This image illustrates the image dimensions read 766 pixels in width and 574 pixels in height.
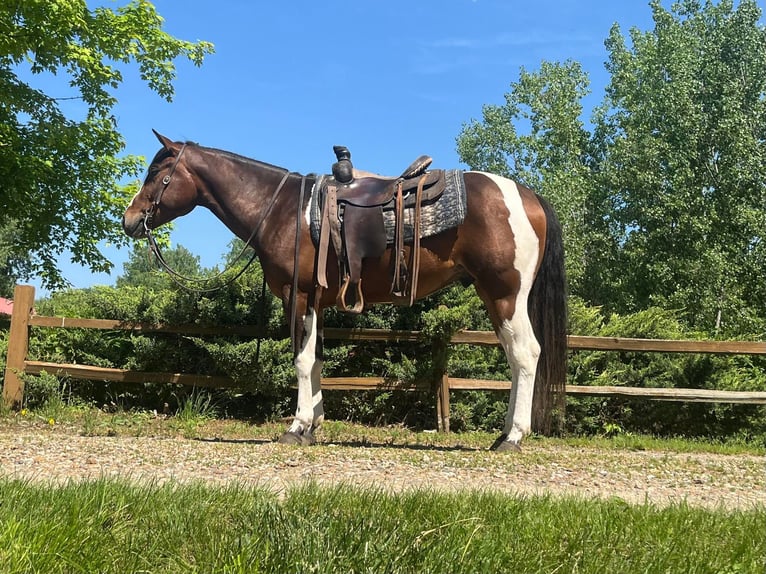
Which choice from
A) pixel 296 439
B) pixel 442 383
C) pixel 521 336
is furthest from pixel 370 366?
pixel 521 336

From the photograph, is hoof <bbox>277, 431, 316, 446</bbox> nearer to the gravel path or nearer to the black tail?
the gravel path

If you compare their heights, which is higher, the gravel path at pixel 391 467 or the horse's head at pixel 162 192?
the horse's head at pixel 162 192

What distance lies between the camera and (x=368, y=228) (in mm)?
5637

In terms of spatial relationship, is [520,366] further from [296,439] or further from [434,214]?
[296,439]

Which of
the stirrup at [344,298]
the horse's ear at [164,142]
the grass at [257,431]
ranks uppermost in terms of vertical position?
the horse's ear at [164,142]

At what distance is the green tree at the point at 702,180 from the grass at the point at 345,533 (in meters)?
18.2

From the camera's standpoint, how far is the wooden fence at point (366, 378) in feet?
23.6

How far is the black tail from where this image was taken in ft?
19.5

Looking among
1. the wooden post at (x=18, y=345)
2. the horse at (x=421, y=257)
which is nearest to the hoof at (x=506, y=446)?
the horse at (x=421, y=257)

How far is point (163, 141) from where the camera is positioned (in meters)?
6.18

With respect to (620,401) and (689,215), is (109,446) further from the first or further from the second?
(689,215)

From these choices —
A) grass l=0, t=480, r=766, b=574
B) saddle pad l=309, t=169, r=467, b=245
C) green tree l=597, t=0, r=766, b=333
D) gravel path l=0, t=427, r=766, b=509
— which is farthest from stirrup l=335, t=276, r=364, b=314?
green tree l=597, t=0, r=766, b=333

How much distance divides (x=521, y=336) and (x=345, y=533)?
12.3 feet

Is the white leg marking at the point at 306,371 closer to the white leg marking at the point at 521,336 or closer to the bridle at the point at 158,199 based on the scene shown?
the white leg marking at the point at 521,336
